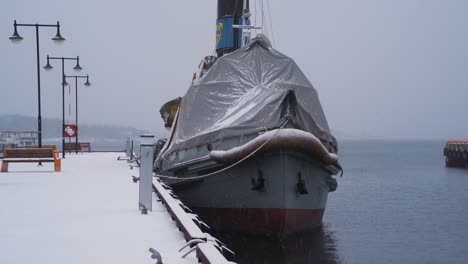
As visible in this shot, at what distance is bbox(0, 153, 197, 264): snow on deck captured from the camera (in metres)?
6.63

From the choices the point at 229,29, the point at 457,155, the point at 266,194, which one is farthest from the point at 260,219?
the point at 457,155

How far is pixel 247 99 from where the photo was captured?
14.1m

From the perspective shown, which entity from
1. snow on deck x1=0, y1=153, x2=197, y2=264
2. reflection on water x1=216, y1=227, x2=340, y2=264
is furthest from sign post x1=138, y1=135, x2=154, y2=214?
reflection on water x1=216, y1=227, x2=340, y2=264

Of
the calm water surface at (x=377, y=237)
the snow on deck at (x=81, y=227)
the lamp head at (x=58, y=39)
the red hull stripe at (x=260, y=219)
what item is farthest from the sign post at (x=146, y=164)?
the lamp head at (x=58, y=39)

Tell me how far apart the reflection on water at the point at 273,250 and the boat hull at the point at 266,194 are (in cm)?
32

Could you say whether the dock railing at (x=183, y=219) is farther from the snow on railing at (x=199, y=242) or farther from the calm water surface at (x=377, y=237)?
the calm water surface at (x=377, y=237)

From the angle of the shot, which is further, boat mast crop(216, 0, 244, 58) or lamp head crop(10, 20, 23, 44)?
boat mast crop(216, 0, 244, 58)

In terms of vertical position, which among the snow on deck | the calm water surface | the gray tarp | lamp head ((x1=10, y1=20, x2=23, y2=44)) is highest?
lamp head ((x1=10, y1=20, x2=23, y2=44))

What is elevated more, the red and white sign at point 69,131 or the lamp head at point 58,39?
the lamp head at point 58,39

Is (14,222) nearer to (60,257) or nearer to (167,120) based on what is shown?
(60,257)

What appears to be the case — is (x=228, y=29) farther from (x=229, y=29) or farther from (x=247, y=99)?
(x=247, y=99)

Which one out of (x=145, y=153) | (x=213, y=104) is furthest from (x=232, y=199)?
(x=145, y=153)

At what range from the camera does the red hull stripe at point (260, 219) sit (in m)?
12.5

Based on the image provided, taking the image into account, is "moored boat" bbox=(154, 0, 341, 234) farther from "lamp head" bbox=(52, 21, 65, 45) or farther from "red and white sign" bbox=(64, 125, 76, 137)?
"red and white sign" bbox=(64, 125, 76, 137)
